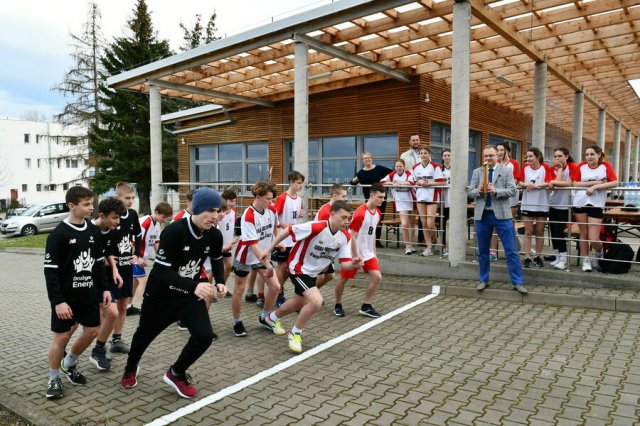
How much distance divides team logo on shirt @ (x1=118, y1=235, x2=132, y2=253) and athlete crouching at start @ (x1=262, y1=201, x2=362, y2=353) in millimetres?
1531

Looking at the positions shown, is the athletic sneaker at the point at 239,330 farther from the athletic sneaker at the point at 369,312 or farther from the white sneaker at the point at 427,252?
the white sneaker at the point at 427,252

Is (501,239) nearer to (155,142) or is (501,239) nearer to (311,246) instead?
(311,246)

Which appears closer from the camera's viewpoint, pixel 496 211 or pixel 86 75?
pixel 496 211

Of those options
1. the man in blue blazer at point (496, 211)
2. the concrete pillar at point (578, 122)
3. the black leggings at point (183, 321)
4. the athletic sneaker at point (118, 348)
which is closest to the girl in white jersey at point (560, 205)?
the man in blue blazer at point (496, 211)

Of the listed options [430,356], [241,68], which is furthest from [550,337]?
[241,68]

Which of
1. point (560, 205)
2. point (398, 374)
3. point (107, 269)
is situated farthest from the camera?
point (560, 205)

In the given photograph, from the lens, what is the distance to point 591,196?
23.9 feet

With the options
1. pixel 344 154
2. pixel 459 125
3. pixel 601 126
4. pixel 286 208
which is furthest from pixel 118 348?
pixel 601 126

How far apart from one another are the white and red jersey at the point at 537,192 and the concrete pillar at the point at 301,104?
4411mm

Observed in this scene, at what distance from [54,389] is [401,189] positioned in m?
6.81

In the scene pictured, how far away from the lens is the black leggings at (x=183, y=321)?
4.04 m

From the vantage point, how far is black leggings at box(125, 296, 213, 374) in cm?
404

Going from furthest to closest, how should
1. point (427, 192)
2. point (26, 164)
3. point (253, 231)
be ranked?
point (26, 164)
point (427, 192)
point (253, 231)

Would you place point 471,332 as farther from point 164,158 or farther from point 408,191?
point 164,158
